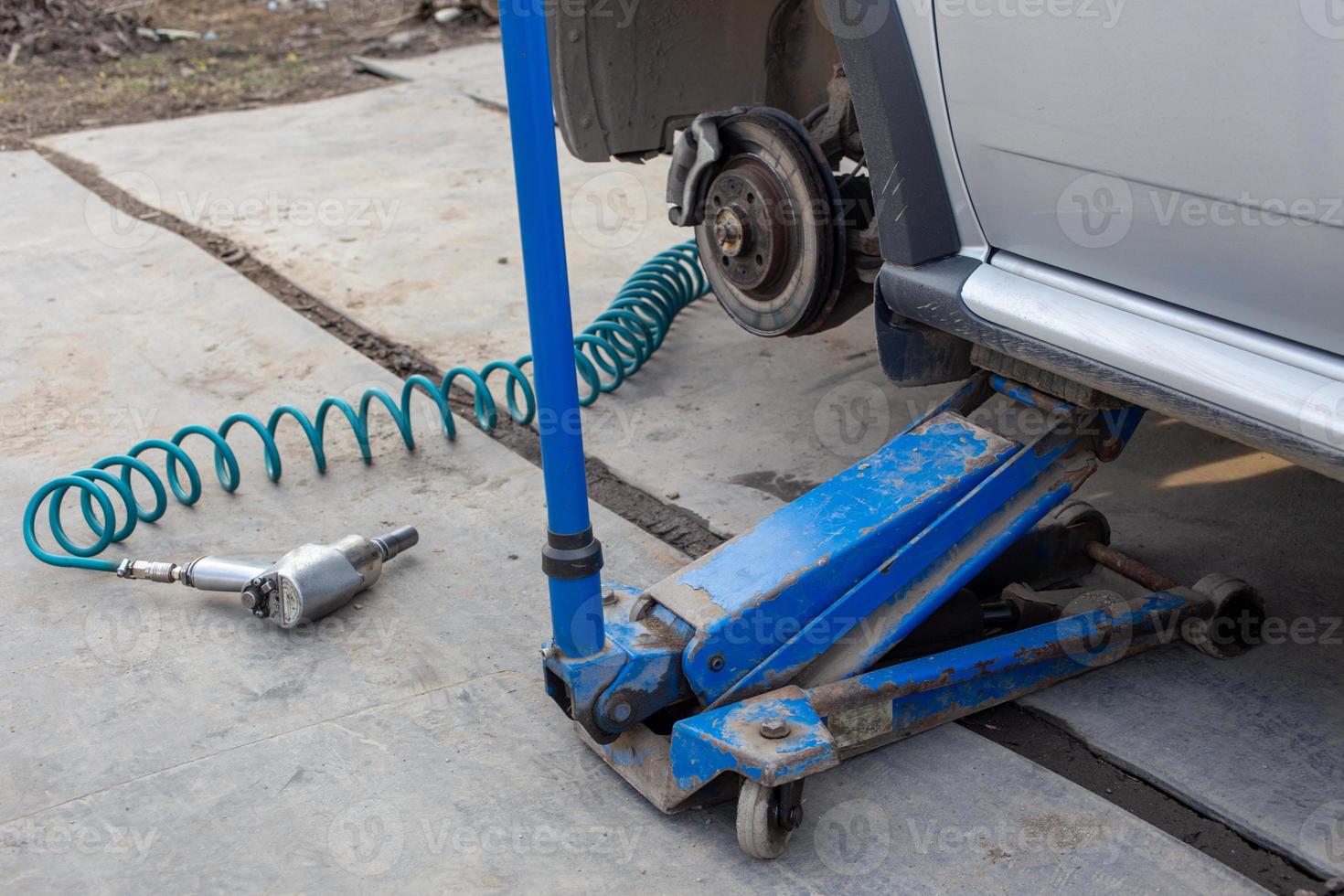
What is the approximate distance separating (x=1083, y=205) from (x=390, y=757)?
1.53 m

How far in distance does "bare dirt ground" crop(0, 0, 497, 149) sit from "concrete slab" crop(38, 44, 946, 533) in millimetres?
588

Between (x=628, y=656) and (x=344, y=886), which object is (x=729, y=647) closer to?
(x=628, y=656)

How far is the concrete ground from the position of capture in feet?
6.82

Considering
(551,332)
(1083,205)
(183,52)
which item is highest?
(1083,205)

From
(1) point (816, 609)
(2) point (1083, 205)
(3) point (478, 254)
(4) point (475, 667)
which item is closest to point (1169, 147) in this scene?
(2) point (1083, 205)

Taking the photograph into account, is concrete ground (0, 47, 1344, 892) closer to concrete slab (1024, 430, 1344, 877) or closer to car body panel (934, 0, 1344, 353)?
concrete slab (1024, 430, 1344, 877)

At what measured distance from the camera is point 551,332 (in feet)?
6.46

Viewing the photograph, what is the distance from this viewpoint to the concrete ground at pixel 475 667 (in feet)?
6.82

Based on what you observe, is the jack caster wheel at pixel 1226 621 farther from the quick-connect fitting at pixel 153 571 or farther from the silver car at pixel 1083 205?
the quick-connect fitting at pixel 153 571

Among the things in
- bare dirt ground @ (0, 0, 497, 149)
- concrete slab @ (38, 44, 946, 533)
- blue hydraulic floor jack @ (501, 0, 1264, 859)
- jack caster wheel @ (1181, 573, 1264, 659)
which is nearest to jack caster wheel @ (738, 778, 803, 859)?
blue hydraulic floor jack @ (501, 0, 1264, 859)

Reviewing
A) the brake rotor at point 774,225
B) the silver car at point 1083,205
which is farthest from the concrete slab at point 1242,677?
the brake rotor at point 774,225

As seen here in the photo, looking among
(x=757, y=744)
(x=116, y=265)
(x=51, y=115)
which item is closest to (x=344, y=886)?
(x=757, y=744)

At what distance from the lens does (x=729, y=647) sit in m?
2.18

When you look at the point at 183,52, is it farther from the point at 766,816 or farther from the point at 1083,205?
the point at 766,816
